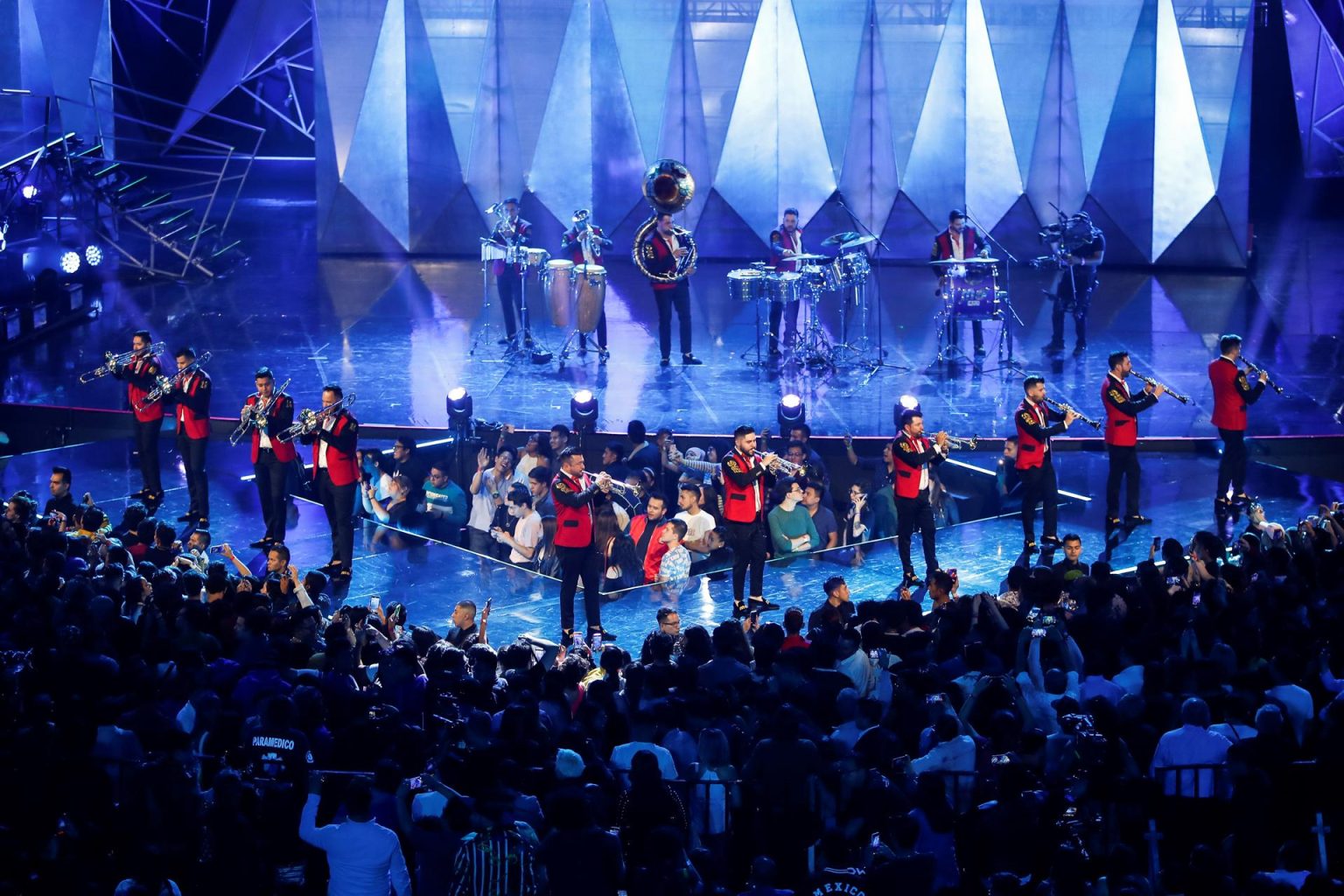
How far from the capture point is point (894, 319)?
61.8 feet

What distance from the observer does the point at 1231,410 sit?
41.9 feet

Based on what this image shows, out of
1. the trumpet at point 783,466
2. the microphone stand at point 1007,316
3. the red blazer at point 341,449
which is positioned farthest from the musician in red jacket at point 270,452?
the microphone stand at point 1007,316

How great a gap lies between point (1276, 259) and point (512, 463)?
12.2m

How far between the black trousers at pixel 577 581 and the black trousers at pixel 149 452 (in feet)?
13.0

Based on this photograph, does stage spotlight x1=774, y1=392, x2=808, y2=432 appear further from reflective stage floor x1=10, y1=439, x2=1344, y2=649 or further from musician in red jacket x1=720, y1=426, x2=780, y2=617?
musician in red jacket x1=720, y1=426, x2=780, y2=617

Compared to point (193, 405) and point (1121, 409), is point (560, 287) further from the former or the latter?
point (1121, 409)

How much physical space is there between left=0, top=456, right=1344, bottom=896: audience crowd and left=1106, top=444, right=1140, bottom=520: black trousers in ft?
10.4

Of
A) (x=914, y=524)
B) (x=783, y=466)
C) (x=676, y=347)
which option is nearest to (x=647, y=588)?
(x=783, y=466)

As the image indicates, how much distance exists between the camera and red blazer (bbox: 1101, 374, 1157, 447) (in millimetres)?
12531

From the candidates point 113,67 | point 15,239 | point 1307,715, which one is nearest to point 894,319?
point 15,239

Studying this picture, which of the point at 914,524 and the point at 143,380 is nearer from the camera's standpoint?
the point at 914,524

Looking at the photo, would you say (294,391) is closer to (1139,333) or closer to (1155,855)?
(1139,333)

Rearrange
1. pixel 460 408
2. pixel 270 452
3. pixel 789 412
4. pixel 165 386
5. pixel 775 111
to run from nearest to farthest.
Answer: pixel 270 452, pixel 165 386, pixel 789 412, pixel 460 408, pixel 775 111

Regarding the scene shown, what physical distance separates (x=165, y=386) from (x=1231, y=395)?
25.7ft
